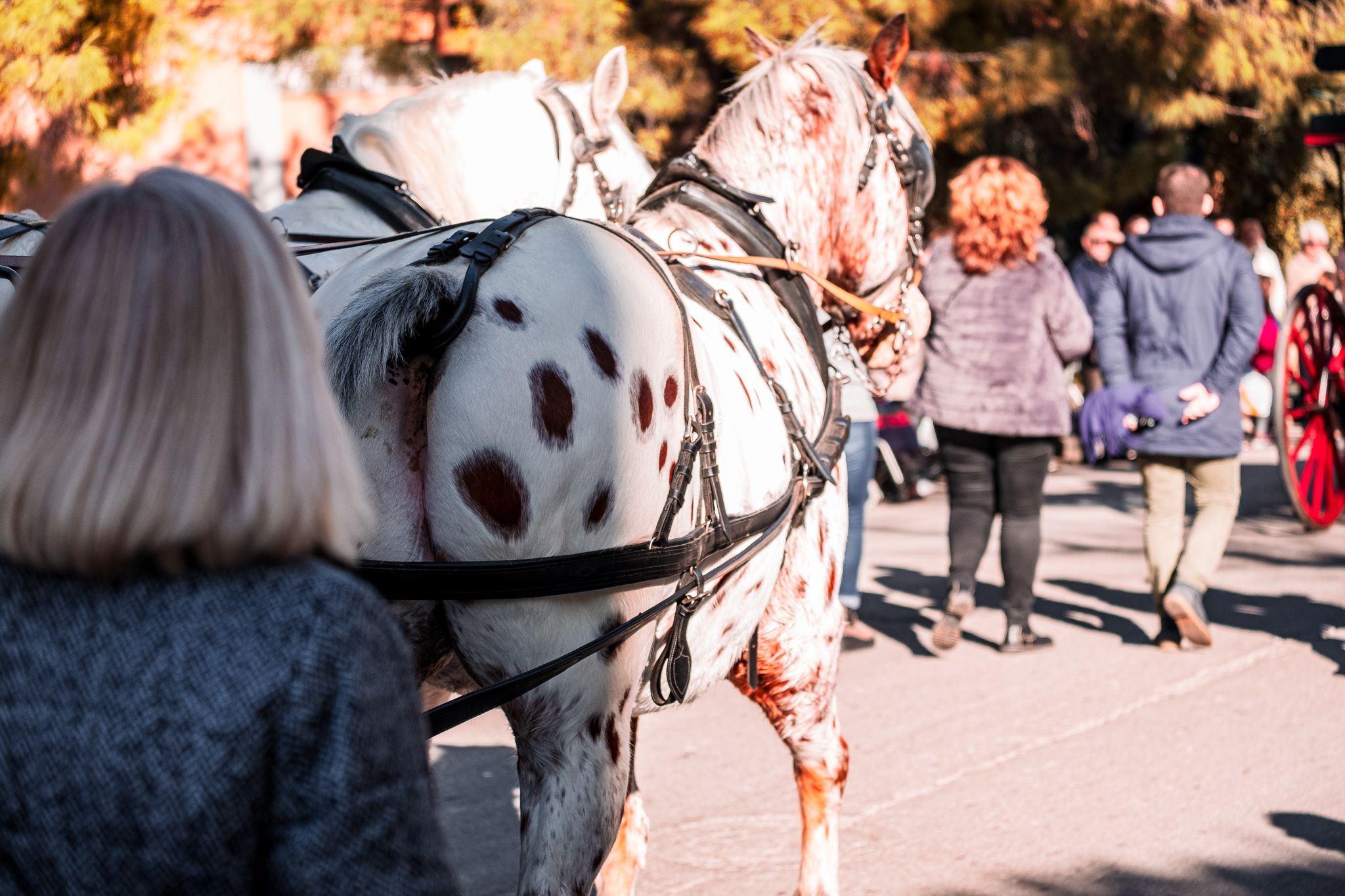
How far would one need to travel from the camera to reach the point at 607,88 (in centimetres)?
409

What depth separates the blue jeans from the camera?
594cm

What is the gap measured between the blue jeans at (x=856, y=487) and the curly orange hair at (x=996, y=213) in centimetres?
85

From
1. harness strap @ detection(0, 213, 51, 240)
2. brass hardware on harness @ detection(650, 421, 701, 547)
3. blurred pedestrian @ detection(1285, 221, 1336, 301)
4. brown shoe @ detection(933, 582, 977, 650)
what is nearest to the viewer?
brass hardware on harness @ detection(650, 421, 701, 547)

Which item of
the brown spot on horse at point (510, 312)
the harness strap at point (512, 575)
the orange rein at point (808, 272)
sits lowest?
the harness strap at point (512, 575)

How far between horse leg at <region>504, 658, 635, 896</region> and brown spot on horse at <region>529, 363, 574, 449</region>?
0.37m

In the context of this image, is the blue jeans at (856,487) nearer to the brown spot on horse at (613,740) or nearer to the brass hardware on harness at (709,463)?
the brass hardware on harness at (709,463)

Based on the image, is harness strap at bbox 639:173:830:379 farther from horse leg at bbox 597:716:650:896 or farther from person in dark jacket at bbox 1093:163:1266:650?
person in dark jacket at bbox 1093:163:1266:650

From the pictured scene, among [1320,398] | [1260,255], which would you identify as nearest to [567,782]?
[1320,398]

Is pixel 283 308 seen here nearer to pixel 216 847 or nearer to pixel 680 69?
pixel 216 847

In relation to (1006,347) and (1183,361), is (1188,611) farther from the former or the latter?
(1006,347)

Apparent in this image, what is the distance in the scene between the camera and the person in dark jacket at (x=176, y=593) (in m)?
1.13

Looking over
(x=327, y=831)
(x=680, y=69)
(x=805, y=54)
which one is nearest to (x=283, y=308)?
(x=327, y=831)

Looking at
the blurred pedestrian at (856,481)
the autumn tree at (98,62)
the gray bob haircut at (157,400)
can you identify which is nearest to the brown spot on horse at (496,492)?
the gray bob haircut at (157,400)

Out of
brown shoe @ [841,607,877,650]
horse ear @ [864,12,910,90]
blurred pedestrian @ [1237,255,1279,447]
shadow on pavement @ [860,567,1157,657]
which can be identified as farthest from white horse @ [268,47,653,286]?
blurred pedestrian @ [1237,255,1279,447]
